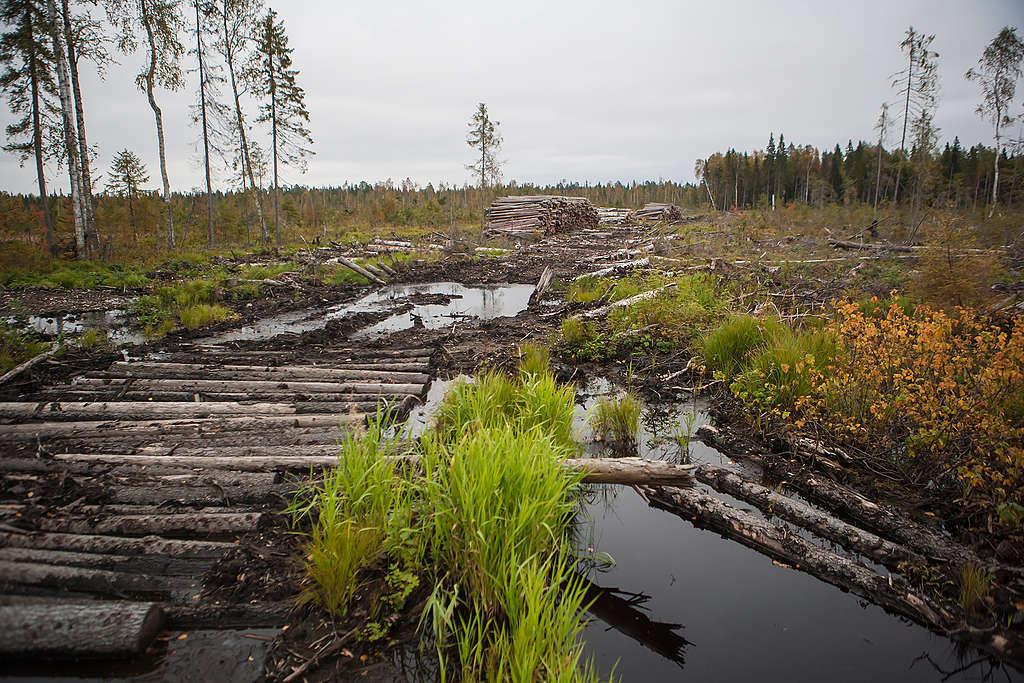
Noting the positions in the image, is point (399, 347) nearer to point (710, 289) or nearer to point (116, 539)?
point (116, 539)

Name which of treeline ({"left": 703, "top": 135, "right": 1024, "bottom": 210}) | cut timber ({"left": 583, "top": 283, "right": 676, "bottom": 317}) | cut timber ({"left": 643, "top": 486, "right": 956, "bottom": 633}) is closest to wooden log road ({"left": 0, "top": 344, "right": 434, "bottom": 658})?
cut timber ({"left": 643, "top": 486, "right": 956, "bottom": 633})

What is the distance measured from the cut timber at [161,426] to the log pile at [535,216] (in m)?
23.5

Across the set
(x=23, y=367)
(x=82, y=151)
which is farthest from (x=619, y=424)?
(x=82, y=151)

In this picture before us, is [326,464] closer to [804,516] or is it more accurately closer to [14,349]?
[804,516]

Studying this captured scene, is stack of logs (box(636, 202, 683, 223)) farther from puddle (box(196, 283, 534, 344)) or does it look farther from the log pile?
puddle (box(196, 283, 534, 344))

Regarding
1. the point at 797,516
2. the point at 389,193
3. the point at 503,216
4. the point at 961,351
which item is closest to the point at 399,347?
the point at 797,516

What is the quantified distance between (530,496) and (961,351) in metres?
4.42

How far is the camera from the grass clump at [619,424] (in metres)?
5.02

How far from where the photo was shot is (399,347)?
809cm

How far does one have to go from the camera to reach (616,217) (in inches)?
1506

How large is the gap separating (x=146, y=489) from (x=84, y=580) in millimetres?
901

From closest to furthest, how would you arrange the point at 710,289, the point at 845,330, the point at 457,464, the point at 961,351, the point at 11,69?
the point at 457,464 < the point at 961,351 < the point at 845,330 < the point at 710,289 < the point at 11,69

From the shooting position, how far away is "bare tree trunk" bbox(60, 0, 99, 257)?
15.4m

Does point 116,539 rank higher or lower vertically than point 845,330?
lower
